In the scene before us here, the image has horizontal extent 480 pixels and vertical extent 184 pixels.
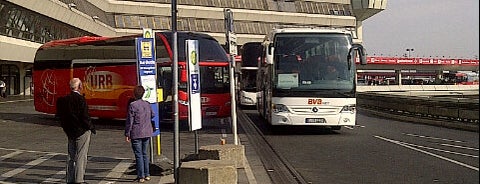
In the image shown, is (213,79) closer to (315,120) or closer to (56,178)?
(315,120)

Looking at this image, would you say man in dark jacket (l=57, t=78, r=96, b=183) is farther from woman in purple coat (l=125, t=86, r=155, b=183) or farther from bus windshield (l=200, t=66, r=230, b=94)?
bus windshield (l=200, t=66, r=230, b=94)

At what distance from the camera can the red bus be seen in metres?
22.6

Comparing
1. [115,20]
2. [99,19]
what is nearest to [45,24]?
[99,19]

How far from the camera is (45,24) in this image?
167 feet

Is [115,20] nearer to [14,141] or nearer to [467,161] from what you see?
[14,141]

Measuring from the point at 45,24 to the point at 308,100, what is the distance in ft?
119

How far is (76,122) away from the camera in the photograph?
963 centimetres

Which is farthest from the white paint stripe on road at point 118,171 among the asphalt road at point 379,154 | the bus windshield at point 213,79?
the bus windshield at point 213,79

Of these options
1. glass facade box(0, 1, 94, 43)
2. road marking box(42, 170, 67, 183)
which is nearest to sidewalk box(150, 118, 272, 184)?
road marking box(42, 170, 67, 183)

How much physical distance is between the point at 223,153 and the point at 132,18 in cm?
6334

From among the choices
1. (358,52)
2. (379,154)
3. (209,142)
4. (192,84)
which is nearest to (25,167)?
(192,84)

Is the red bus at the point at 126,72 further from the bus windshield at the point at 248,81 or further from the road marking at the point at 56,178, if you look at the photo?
the bus windshield at the point at 248,81

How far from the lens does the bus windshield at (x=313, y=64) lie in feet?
64.4

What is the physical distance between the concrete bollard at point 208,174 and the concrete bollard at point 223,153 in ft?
7.84
